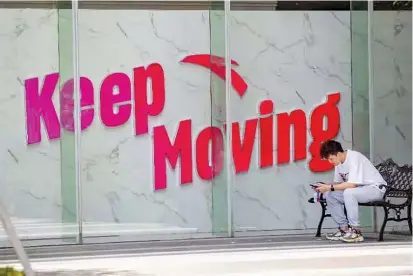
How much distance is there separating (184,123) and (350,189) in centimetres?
248

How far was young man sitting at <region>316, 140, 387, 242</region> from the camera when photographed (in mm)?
8648

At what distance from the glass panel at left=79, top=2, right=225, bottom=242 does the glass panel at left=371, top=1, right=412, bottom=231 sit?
6.93 feet

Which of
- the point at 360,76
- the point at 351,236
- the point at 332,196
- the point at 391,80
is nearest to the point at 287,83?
the point at 360,76

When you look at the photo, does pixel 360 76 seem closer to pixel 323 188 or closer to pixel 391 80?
pixel 391 80

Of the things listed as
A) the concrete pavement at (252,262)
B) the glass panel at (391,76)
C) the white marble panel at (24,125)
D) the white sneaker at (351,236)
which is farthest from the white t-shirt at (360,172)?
the white marble panel at (24,125)

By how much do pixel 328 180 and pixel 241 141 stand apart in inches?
50.3

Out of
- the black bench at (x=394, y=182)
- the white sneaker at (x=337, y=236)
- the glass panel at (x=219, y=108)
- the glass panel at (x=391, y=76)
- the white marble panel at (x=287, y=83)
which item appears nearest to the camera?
the white sneaker at (x=337, y=236)

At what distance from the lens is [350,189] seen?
866cm

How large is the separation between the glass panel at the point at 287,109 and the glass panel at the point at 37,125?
214 centimetres

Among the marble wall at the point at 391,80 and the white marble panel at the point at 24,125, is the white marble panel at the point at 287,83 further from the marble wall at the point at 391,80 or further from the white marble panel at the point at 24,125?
the white marble panel at the point at 24,125

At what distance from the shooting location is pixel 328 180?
10.5m

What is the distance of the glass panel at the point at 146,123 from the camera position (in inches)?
389

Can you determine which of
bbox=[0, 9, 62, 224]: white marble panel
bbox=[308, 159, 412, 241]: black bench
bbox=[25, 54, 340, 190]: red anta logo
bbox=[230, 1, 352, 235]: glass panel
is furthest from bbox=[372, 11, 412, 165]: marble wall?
bbox=[0, 9, 62, 224]: white marble panel

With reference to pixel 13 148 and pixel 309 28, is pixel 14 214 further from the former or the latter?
pixel 309 28
